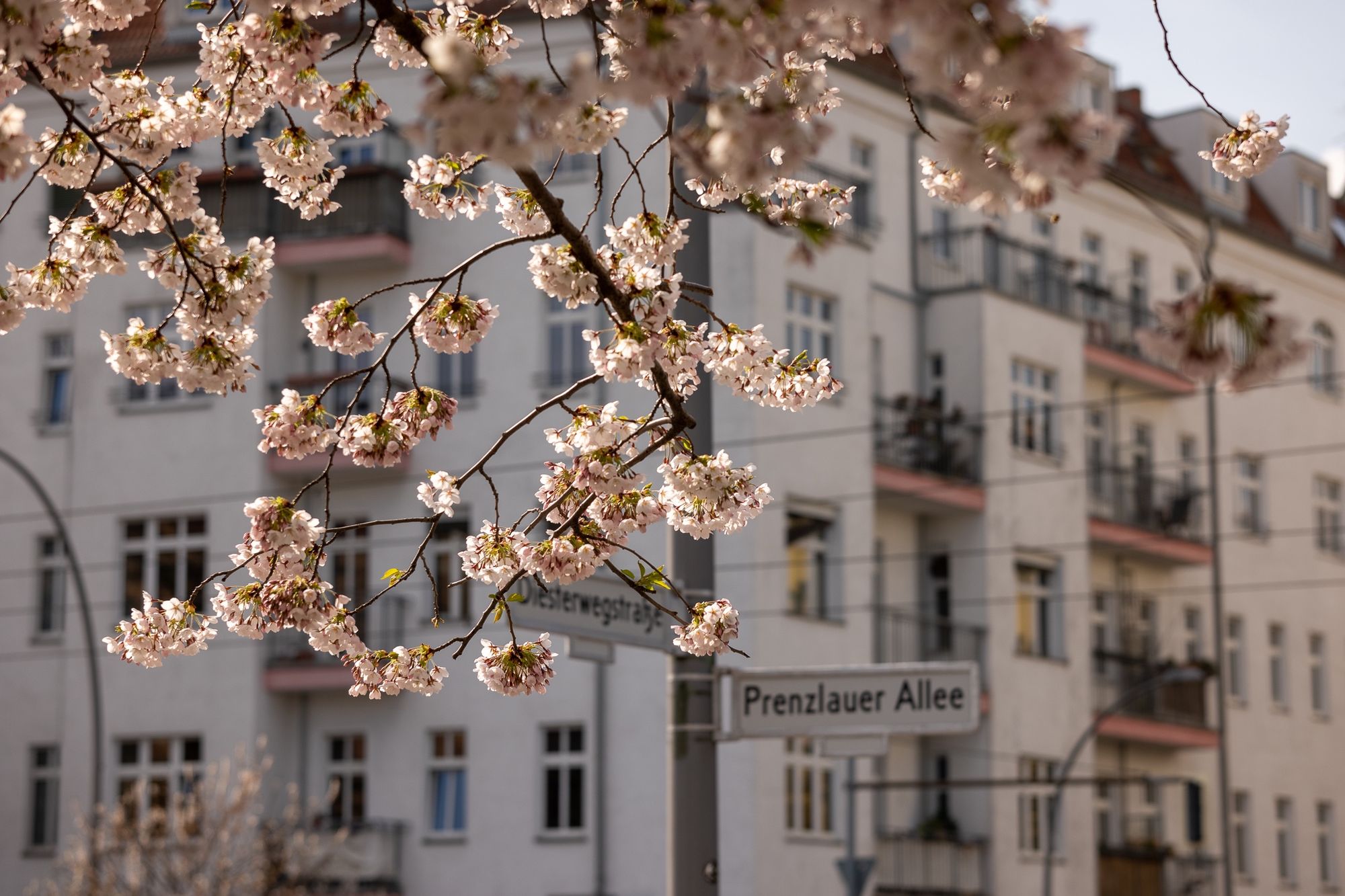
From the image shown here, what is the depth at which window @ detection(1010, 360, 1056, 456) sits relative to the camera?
37.2 m

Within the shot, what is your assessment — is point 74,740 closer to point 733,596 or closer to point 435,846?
point 435,846

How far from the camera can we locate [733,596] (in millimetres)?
32531

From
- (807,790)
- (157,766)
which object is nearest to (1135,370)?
(807,790)

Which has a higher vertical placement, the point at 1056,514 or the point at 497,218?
the point at 497,218

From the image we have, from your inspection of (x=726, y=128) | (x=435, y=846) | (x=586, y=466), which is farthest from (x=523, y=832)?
(x=726, y=128)

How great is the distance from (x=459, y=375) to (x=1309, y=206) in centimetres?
2138

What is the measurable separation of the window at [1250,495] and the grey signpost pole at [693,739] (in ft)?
118

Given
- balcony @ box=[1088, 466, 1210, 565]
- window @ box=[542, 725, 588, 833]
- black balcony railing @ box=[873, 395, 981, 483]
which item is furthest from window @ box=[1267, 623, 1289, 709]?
window @ box=[542, 725, 588, 833]

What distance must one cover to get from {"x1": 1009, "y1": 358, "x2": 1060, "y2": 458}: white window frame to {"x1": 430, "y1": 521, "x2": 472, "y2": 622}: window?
9035 millimetres

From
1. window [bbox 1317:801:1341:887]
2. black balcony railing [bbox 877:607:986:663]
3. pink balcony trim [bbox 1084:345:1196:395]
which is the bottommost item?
window [bbox 1317:801:1341:887]

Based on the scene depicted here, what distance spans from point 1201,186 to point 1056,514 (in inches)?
395

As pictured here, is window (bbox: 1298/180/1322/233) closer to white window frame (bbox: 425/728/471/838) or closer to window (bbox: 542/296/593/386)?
window (bbox: 542/296/593/386)

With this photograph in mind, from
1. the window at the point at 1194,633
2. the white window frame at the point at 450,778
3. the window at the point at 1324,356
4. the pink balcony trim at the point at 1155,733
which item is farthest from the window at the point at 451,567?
the window at the point at 1324,356

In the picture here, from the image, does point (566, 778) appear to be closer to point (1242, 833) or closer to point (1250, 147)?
point (1242, 833)
